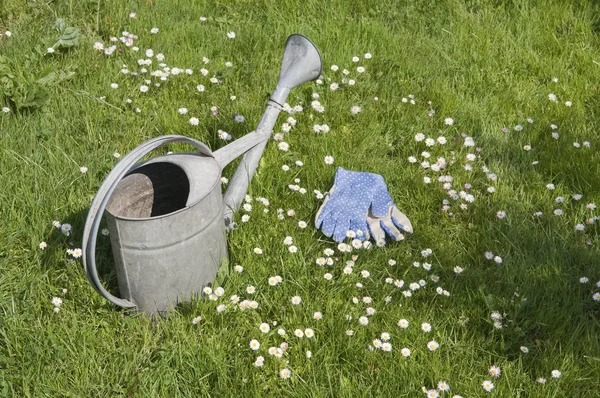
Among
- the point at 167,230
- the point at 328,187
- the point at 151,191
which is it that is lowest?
the point at 328,187

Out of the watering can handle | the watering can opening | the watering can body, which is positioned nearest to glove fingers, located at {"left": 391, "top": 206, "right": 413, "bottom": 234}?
the watering can body

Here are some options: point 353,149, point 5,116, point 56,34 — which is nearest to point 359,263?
point 353,149

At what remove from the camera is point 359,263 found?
2881mm

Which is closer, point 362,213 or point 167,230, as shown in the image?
point 167,230

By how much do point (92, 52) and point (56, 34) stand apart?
0.81 feet

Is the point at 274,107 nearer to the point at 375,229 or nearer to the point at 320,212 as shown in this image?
the point at 320,212

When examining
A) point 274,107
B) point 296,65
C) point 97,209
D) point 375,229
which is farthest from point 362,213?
point 97,209

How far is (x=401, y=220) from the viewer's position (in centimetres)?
311

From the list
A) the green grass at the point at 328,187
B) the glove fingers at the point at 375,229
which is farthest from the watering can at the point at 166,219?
the glove fingers at the point at 375,229

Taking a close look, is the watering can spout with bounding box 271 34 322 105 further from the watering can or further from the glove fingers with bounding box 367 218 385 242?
the glove fingers with bounding box 367 218 385 242

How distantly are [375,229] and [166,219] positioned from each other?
1.05 m

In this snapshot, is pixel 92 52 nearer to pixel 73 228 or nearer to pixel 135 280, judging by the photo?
pixel 73 228

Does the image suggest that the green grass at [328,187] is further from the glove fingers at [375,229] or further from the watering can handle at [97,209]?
the watering can handle at [97,209]

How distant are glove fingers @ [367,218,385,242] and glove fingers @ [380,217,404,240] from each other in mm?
20
